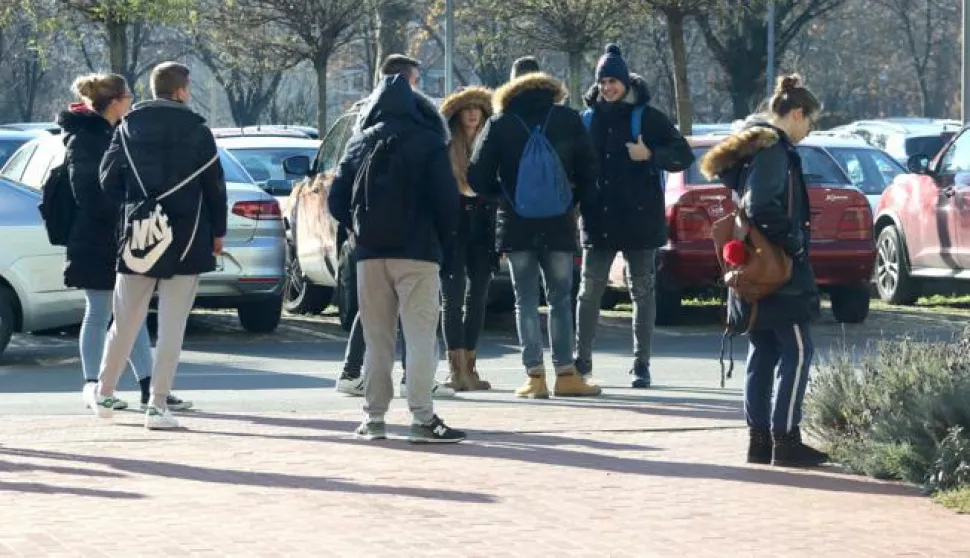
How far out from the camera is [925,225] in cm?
1875

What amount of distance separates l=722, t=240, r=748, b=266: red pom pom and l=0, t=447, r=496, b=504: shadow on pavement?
1526 mm

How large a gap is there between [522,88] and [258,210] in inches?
180

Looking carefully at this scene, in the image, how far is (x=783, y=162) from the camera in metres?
8.98

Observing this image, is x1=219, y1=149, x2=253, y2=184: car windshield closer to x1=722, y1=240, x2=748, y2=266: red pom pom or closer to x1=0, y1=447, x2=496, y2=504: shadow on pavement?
Result: x1=0, y1=447, x2=496, y2=504: shadow on pavement

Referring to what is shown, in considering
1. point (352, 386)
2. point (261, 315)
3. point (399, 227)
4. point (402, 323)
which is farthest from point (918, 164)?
point (399, 227)

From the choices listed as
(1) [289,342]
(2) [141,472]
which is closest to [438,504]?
(2) [141,472]

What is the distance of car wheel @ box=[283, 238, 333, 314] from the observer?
1791 cm

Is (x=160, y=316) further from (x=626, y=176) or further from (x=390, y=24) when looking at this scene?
(x=390, y=24)

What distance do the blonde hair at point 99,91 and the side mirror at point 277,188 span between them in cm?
604

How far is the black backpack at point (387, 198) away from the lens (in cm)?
965

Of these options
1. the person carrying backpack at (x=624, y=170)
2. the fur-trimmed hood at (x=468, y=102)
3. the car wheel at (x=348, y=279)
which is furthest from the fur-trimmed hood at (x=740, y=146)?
the car wheel at (x=348, y=279)

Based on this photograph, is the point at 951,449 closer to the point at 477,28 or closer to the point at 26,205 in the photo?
the point at 26,205

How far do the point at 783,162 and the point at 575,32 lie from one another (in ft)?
78.3

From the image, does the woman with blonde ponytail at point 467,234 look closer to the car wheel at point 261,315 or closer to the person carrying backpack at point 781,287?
the person carrying backpack at point 781,287
